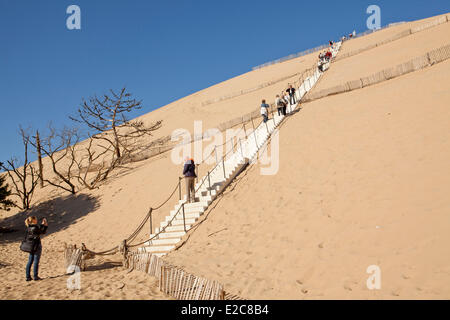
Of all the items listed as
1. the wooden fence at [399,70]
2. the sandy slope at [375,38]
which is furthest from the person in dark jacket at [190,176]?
the sandy slope at [375,38]

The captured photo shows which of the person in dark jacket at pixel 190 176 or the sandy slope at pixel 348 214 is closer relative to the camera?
the sandy slope at pixel 348 214

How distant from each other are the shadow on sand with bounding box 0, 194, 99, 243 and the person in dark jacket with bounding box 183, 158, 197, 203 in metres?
7.14

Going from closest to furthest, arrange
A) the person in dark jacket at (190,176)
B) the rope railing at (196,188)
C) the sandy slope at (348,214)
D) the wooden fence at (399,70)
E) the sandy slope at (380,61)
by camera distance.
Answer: the sandy slope at (348,214) → the rope railing at (196,188) → the person in dark jacket at (190,176) → the wooden fence at (399,70) → the sandy slope at (380,61)

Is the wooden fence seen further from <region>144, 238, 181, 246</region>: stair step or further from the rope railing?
<region>144, 238, 181, 246</region>: stair step

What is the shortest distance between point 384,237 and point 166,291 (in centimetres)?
457

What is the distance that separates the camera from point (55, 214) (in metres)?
15.4

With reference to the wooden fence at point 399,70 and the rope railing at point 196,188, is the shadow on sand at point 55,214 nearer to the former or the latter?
the rope railing at point 196,188

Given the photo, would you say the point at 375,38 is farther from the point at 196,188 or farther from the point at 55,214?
the point at 55,214

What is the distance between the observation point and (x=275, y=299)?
501 centimetres

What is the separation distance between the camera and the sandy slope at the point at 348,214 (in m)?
5.04

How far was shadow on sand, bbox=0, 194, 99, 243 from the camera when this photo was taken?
13805 mm

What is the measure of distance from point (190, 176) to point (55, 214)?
33.1ft

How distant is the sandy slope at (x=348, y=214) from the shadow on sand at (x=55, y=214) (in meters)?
8.97
